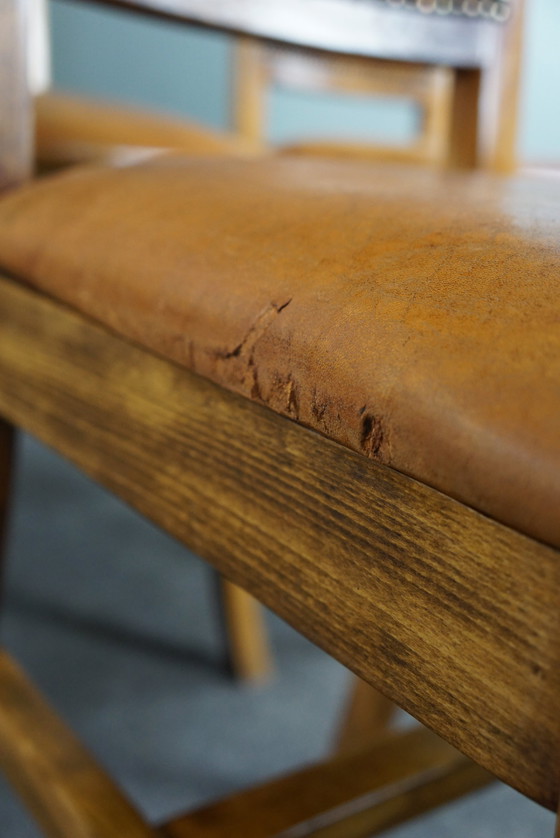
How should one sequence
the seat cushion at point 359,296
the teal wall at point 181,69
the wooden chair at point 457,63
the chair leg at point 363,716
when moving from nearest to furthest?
the seat cushion at point 359,296, the wooden chair at point 457,63, the chair leg at point 363,716, the teal wall at point 181,69

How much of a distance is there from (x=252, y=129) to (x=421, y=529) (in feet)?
4.02

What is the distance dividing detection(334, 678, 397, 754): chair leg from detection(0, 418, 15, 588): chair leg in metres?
0.28

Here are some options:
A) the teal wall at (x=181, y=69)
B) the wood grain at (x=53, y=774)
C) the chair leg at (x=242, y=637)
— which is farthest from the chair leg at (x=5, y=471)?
the teal wall at (x=181, y=69)

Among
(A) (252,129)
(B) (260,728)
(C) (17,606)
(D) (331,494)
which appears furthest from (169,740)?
(A) (252,129)

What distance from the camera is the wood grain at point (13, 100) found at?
43 cm

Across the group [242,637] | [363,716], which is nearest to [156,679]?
[242,637]

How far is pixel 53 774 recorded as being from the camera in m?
0.43

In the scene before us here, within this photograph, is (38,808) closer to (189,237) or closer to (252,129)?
(189,237)

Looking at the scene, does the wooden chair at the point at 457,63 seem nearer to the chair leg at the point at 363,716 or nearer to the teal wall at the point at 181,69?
the chair leg at the point at 363,716

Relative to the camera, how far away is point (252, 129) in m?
1.32

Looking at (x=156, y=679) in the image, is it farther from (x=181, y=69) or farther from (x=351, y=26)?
(x=181, y=69)

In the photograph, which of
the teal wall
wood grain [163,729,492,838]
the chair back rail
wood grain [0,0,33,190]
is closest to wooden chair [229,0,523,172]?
the chair back rail

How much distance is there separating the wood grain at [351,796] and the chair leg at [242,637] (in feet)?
1.19

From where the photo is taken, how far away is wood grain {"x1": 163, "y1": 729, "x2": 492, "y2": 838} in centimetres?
44
